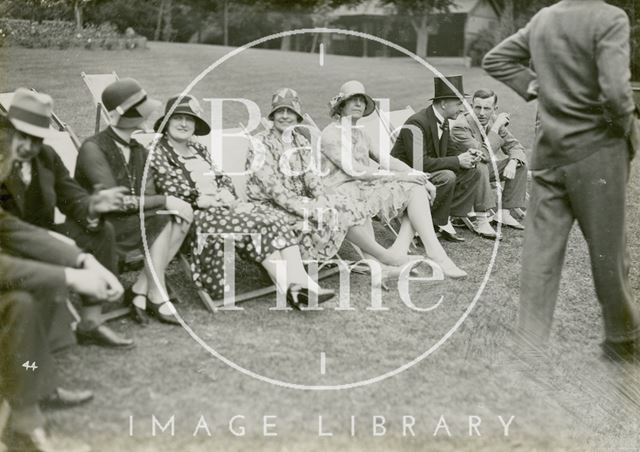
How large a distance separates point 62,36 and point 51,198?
1.03 m

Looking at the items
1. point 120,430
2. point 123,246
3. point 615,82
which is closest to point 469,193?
point 615,82

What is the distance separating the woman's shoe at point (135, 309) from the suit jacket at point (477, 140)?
315cm

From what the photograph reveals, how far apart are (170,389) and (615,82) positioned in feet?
8.96

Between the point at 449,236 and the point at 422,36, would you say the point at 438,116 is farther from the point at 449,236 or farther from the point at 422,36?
the point at 422,36

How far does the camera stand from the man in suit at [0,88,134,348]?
139 inches

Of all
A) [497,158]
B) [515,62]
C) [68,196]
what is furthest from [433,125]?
[68,196]

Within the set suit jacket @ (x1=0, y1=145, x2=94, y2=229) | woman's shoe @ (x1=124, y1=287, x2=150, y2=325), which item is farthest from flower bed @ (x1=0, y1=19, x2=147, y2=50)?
woman's shoe @ (x1=124, y1=287, x2=150, y2=325)

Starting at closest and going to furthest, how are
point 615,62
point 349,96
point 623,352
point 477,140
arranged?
point 615,62
point 623,352
point 349,96
point 477,140

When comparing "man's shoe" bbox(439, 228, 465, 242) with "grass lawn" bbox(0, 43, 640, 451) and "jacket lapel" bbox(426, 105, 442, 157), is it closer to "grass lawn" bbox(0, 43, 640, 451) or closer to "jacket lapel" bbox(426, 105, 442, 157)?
"jacket lapel" bbox(426, 105, 442, 157)

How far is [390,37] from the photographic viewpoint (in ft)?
14.5

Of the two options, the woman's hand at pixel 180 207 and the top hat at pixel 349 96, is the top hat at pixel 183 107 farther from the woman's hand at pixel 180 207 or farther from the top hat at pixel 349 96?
the top hat at pixel 349 96

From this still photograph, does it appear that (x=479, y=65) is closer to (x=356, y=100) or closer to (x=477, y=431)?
(x=356, y=100)

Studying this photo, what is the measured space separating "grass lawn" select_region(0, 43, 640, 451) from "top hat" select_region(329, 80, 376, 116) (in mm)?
99

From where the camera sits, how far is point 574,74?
3.88 meters
